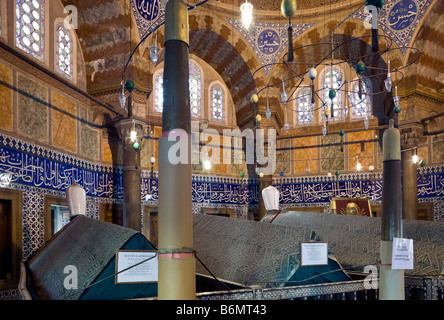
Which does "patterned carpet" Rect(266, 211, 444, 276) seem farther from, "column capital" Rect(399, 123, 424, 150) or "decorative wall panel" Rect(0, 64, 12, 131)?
"column capital" Rect(399, 123, 424, 150)

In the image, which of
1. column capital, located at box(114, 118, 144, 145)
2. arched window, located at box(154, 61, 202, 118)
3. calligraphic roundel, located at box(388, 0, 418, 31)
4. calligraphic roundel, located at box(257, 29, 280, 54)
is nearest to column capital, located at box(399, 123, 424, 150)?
calligraphic roundel, located at box(388, 0, 418, 31)

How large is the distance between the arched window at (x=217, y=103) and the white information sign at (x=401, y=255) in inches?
389

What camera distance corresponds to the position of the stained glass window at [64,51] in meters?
7.91

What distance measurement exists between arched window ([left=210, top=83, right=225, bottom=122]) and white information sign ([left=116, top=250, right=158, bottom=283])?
9649 millimetres

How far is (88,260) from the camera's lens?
2975 mm

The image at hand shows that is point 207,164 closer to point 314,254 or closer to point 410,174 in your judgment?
point 410,174

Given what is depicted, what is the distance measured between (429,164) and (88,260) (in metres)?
9.64

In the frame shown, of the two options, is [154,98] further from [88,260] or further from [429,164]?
[88,260]

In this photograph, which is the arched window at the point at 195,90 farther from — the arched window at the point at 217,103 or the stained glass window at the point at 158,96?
the stained glass window at the point at 158,96

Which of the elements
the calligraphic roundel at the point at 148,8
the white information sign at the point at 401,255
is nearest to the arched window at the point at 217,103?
the calligraphic roundel at the point at 148,8

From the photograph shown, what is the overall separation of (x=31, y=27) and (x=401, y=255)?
679 cm

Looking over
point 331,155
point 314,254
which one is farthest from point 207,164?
point 314,254

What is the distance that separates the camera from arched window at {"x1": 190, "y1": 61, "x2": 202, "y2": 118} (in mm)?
11703

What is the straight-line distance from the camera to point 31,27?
6.98 meters
